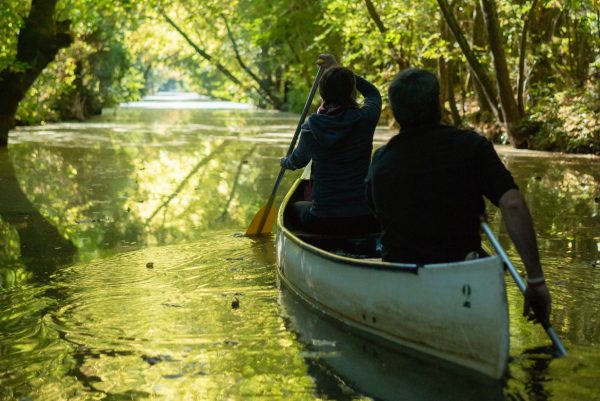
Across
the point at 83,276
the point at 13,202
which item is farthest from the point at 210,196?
the point at 83,276

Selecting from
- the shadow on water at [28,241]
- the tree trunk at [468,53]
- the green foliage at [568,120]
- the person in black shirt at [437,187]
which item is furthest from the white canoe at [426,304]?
the green foliage at [568,120]

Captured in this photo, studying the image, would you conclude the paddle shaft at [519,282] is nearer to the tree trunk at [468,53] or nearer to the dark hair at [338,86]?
the dark hair at [338,86]

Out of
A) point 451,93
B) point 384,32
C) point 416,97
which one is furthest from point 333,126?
point 451,93

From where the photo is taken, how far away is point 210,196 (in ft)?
38.6

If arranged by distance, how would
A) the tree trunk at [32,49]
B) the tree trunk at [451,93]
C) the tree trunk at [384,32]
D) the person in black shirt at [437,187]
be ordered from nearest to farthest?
1. the person in black shirt at [437,187]
2. the tree trunk at [32,49]
3. the tree trunk at [384,32]
4. the tree trunk at [451,93]

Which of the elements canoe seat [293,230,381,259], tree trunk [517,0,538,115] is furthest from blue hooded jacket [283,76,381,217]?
tree trunk [517,0,538,115]

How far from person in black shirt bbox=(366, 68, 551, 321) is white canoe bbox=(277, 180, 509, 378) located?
0.17m

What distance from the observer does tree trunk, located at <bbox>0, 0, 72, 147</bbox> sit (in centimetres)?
1731

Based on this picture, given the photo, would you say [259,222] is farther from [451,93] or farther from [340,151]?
[451,93]

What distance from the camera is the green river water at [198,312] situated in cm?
451

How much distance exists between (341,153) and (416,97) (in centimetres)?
194

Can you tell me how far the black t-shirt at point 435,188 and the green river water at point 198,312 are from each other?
632 mm

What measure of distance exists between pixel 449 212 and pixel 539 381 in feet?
3.00

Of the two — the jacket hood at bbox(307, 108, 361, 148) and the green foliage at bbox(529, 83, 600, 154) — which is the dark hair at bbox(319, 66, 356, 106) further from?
the green foliage at bbox(529, 83, 600, 154)
